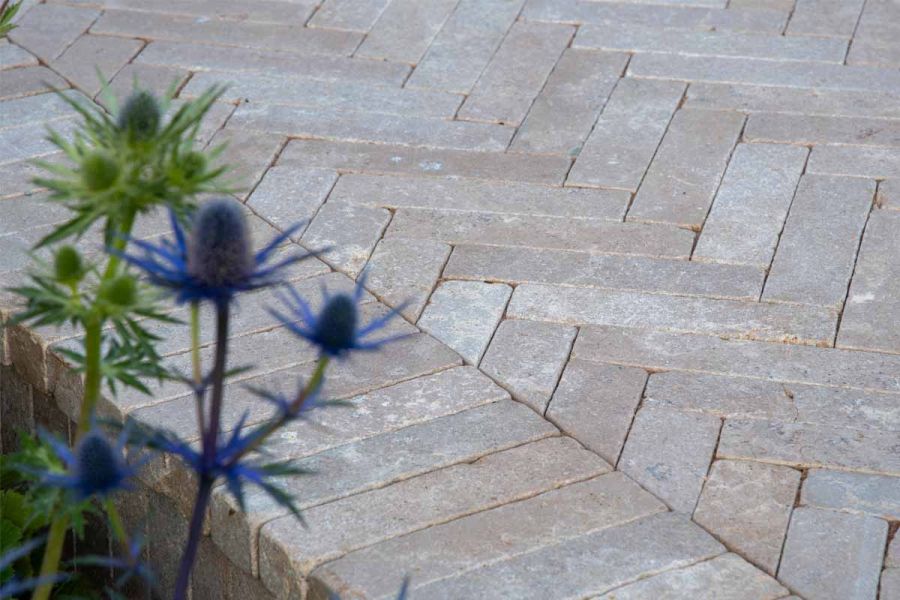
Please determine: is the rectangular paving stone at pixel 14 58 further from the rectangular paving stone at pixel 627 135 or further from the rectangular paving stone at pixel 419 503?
the rectangular paving stone at pixel 419 503

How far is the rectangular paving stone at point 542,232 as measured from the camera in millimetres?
3287

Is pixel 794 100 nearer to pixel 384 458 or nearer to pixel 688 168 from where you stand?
pixel 688 168

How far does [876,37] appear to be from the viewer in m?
4.26

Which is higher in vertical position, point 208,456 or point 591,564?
point 208,456

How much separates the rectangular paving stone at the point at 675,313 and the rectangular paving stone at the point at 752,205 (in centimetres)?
21

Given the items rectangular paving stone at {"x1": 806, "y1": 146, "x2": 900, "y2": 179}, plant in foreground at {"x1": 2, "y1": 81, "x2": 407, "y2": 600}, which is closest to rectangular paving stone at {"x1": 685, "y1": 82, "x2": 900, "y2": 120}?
rectangular paving stone at {"x1": 806, "y1": 146, "x2": 900, "y2": 179}

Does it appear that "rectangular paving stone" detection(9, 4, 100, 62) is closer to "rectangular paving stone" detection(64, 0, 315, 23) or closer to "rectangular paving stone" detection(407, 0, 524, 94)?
"rectangular paving stone" detection(64, 0, 315, 23)

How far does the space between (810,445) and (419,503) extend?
0.76 m

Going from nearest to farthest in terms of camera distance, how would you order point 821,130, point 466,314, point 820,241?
point 466,314 < point 820,241 < point 821,130

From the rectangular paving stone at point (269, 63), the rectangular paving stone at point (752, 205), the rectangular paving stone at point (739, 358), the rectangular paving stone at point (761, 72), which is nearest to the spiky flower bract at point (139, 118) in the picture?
the rectangular paving stone at point (739, 358)

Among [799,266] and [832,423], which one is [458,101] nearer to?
A: [799,266]

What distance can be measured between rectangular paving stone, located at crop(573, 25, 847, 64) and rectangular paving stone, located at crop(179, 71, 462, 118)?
567 mm

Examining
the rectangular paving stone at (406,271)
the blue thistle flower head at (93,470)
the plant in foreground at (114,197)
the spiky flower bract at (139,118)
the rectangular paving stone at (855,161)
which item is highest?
the spiky flower bract at (139,118)

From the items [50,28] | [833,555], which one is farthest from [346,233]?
[50,28]
